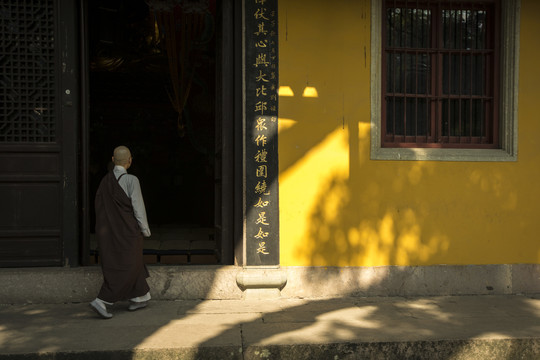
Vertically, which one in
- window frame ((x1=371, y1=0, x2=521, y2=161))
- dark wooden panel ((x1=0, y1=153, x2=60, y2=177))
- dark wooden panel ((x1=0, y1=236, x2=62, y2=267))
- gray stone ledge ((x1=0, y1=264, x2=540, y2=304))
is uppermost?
window frame ((x1=371, y1=0, x2=521, y2=161))

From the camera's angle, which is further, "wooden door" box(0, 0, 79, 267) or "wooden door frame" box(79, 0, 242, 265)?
"wooden door frame" box(79, 0, 242, 265)

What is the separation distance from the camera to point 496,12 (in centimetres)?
568

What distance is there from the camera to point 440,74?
18.6 feet

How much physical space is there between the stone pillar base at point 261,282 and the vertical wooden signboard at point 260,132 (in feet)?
0.29

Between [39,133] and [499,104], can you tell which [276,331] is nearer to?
[39,133]

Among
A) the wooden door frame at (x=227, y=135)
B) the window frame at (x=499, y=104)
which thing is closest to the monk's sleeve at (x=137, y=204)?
the wooden door frame at (x=227, y=135)

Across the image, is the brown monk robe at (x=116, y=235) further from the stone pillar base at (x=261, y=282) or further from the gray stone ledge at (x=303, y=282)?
the stone pillar base at (x=261, y=282)

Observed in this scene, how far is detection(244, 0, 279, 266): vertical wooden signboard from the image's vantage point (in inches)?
206

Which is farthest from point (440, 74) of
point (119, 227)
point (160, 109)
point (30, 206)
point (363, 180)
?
point (160, 109)

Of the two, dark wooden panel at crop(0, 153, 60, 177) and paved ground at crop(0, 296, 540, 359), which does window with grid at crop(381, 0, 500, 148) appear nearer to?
paved ground at crop(0, 296, 540, 359)

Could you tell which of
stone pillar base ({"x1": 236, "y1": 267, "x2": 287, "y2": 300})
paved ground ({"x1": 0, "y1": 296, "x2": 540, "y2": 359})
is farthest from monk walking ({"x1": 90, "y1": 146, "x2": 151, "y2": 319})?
stone pillar base ({"x1": 236, "y1": 267, "x2": 287, "y2": 300})

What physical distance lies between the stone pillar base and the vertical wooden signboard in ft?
0.29

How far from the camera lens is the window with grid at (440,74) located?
5.61 m

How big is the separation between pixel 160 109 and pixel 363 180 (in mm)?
6798
